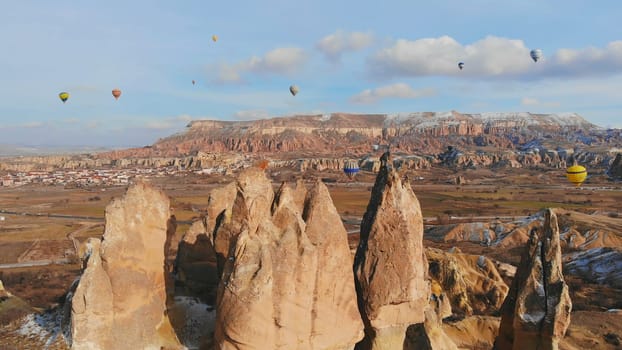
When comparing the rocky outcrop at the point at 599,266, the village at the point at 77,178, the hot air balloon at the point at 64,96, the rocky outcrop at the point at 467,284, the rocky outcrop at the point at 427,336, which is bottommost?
the village at the point at 77,178

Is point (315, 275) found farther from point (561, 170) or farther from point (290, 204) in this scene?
point (561, 170)

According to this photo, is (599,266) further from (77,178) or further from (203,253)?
(77,178)

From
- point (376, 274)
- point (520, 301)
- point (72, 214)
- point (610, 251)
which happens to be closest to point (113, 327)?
point (376, 274)

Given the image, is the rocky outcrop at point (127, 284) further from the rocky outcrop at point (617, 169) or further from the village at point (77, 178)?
the rocky outcrop at point (617, 169)

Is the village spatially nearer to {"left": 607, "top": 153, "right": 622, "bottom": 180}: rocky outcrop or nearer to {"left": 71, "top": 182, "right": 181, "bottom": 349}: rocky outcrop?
{"left": 607, "top": 153, "right": 622, "bottom": 180}: rocky outcrop

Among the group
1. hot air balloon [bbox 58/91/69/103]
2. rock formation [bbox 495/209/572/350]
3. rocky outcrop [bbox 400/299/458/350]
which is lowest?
rocky outcrop [bbox 400/299/458/350]

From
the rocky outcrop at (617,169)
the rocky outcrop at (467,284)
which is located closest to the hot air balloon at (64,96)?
the rocky outcrop at (467,284)

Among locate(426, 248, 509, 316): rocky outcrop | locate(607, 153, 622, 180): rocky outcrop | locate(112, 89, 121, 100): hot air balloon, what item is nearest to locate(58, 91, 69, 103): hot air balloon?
Result: locate(112, 89, 121, 100): hot air balloon
